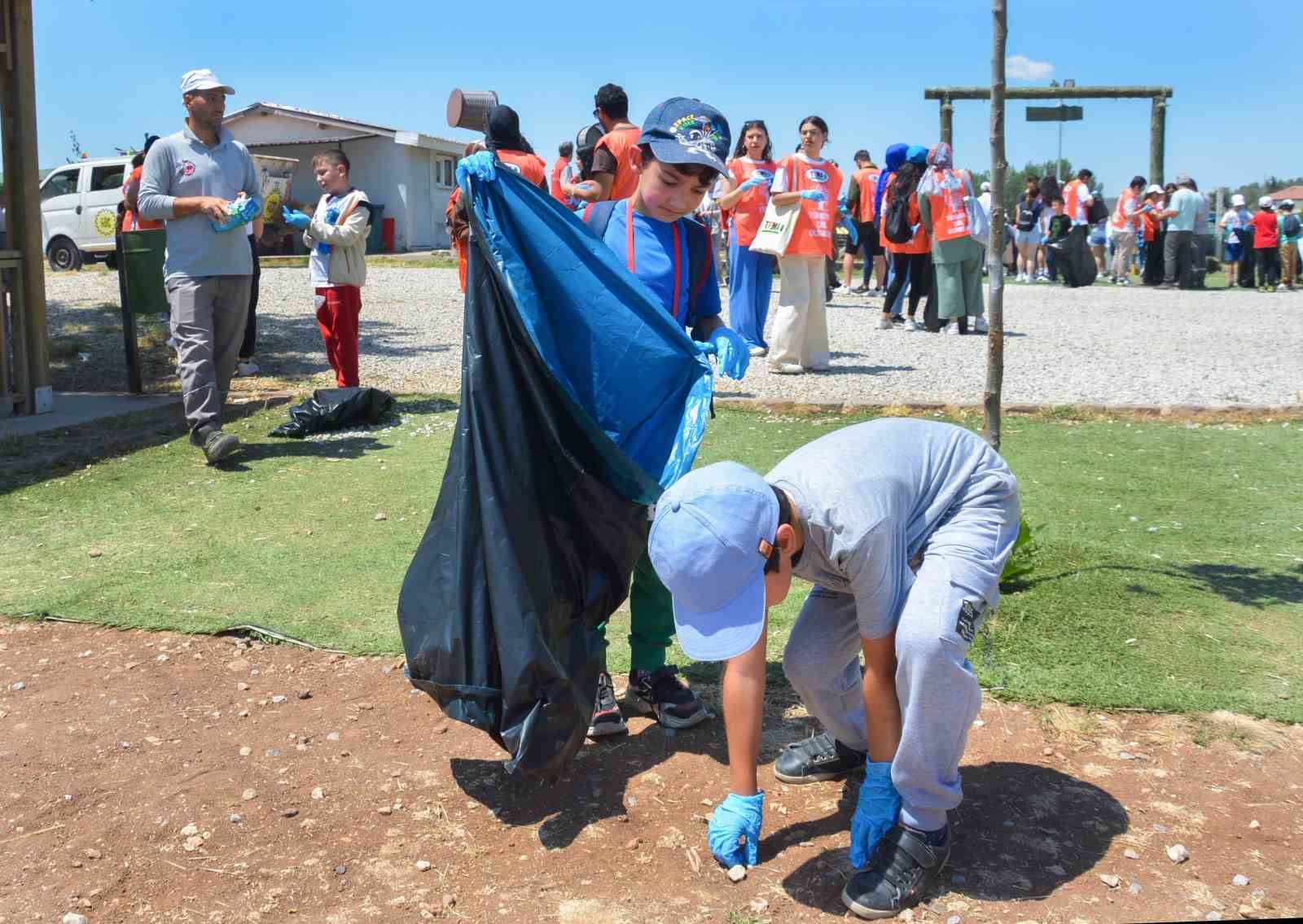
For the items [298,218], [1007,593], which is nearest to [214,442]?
[298,218]

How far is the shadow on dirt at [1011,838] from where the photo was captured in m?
2.93

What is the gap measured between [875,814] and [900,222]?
10.4 metres

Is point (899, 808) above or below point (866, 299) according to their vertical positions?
below

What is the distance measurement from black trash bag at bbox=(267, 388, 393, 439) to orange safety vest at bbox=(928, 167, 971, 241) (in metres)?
6.33

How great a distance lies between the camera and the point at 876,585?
276 cm

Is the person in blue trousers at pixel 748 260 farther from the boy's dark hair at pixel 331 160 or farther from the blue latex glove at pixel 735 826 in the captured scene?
the blue latex glove at pixel 735 826

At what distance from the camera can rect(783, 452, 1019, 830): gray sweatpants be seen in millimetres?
2736

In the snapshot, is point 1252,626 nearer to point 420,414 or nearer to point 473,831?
point 473,831

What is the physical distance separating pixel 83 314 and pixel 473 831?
40.5ft

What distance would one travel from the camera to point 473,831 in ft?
10.7

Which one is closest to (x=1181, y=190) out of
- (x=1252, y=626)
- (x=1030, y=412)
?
(x=1030, y=412)

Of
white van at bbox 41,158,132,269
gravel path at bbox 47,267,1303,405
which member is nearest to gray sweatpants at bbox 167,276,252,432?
gravel path at bbox 47,267,1303,405

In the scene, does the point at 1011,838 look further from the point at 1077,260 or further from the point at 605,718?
the point at 1077,260

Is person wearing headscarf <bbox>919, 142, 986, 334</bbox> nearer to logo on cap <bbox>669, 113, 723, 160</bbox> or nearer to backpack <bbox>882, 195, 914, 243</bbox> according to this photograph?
backpack <bbox>882, 195, 914, 243</bbox>
